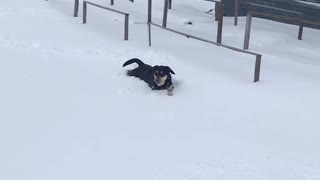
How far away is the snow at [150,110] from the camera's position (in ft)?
Result: 16.5

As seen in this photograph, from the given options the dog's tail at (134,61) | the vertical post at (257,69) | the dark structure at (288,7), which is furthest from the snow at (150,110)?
the dark structure at (288,7)

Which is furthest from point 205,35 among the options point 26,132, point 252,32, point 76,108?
point 26,132

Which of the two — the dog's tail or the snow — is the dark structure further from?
the dog's tail

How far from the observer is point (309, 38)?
12.6 m

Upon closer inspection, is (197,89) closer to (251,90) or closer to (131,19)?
(251,90)

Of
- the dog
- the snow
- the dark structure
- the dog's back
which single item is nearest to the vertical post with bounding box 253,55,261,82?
the snow

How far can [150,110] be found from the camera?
675 centimetres

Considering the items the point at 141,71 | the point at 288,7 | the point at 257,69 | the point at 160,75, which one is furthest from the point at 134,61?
the point at 288,7

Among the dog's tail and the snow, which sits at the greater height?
the dog's tail

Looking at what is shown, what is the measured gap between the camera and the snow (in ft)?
16.5

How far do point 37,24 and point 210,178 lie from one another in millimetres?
8306

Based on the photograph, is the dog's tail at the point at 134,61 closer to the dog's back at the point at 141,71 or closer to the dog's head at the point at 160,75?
the dog's back at the point at 141,71

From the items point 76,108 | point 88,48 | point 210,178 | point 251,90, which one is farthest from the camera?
point 88,48

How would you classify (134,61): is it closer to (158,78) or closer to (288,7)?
(158,78)
